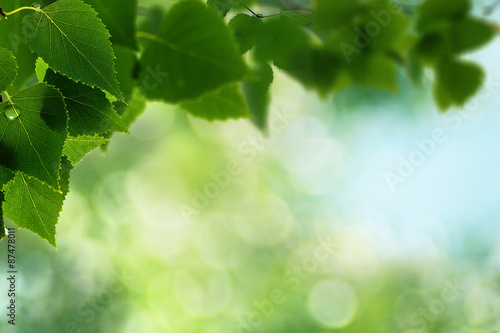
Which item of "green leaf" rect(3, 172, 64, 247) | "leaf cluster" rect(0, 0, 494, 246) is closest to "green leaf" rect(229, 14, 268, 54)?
"leaf cluster" rect(0, 0, 494, 246)

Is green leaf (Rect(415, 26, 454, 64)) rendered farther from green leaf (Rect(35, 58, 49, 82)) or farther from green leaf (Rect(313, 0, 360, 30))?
green leaf (Rect(35, 58, 49, 82))

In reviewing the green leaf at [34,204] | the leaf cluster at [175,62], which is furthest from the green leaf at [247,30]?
the green leaf at [34,204]

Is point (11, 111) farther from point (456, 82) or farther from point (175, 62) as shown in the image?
point (456, 82)

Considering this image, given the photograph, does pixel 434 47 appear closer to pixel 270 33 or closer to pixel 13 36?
pixel 270 33

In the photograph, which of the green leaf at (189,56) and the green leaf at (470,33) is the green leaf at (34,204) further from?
the green leaf at (470,33)

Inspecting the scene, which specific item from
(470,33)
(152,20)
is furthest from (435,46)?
(152,20)

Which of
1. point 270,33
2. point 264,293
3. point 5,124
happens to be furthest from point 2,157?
point 264,293
